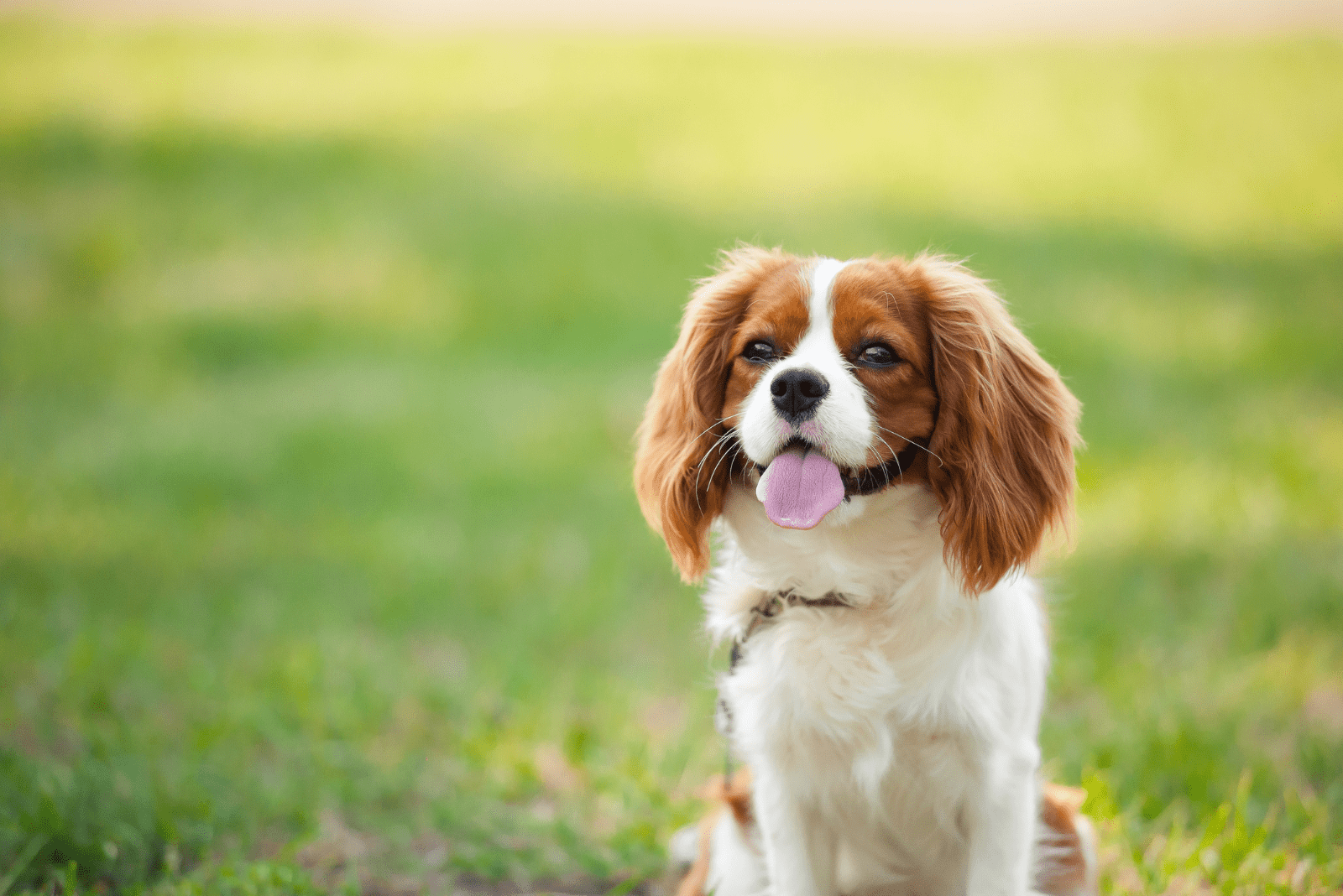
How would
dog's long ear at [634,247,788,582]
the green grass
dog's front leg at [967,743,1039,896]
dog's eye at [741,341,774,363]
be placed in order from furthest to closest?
1. the green grass
2. dog's long ear at [634,247,788,582]
3. dog's eye at [741,341,774,363]
4. dog's front leg at [967,743,1039,896]

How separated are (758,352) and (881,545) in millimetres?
520

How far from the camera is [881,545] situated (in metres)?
2.31

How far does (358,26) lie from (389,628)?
1140cm

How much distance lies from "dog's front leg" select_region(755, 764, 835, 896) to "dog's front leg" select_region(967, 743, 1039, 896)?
14.4 inches

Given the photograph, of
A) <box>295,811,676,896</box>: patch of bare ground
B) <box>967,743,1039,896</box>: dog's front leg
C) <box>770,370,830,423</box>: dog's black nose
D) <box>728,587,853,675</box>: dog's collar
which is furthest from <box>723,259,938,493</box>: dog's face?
<box>295,811,676,896</box>: patch of bare ground

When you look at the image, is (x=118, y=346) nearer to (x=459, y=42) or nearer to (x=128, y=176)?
(x=128, y=176)

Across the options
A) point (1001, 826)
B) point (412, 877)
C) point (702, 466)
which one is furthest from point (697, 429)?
point (412, 877)

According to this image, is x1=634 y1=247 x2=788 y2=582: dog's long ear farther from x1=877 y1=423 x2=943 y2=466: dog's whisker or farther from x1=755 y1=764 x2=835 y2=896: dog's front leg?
x1=755 y1=764 x2=835 y2=896: dog's front leg

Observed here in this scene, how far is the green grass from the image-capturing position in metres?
3.35

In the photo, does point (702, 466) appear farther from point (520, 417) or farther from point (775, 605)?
point (520, 417)

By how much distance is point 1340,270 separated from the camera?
8.70m

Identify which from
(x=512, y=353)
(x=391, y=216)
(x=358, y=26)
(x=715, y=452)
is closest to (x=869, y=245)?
(x=512, y=353)

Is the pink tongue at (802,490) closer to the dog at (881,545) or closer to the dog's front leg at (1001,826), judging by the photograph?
the dog at (881,545)

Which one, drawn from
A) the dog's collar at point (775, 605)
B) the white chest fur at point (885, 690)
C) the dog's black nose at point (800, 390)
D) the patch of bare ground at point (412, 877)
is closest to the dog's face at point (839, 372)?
the dog's black nose at point (800, 390)
